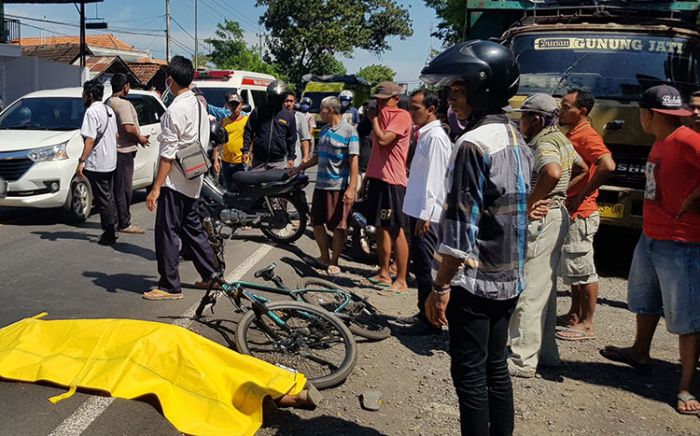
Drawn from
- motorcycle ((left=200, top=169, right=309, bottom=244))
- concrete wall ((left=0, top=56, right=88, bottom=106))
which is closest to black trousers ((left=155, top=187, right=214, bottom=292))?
motorcycle ((left=200, top=169, right=309, bottom=244))

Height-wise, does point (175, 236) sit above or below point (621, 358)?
above

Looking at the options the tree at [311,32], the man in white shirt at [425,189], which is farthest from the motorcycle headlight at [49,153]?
the tree at [311,32]

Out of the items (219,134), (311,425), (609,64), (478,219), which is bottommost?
(311,425)

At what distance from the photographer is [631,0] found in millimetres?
8992

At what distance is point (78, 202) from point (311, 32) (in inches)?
1478

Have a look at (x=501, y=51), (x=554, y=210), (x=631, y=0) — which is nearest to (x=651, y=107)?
(x=554, y=210)

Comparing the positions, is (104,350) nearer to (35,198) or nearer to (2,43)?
(35,198)

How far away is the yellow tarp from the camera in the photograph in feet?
12.0

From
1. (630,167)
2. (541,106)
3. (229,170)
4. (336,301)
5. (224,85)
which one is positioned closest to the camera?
(541,106)

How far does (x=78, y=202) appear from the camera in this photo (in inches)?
373

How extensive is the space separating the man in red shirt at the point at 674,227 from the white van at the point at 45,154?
7.39m

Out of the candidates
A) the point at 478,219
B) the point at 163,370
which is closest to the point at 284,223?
the point at 163,370

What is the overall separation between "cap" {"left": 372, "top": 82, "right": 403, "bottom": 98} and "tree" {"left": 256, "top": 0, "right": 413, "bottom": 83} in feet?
131

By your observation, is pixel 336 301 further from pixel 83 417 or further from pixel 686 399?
pixel 686 399
